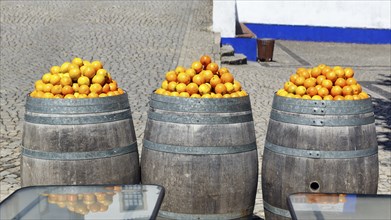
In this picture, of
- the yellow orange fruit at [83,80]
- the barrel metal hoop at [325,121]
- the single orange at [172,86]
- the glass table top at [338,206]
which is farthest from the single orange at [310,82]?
the glass table top at [338,206]

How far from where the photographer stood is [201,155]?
202 inches

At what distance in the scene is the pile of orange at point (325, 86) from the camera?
17.7 feet

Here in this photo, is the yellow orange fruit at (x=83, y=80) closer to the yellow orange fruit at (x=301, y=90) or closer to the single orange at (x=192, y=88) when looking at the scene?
the single orange at (x=192, y=88)

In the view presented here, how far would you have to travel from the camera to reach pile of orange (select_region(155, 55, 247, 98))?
527 centimetres

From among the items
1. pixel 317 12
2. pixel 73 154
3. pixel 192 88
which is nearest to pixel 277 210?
pixel 192 88

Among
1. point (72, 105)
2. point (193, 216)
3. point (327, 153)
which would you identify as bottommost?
point (193, 216)

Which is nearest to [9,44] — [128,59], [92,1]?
[128,59]

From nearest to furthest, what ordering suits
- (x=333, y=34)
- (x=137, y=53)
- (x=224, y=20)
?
(x=137, y=53) → (x=224, y=20) → (x=333, y=34)

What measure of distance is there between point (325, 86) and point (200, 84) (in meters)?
0.93

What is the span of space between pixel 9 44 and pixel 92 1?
648cm

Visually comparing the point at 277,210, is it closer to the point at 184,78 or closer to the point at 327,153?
the point at 327,153

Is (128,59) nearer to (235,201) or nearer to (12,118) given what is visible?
(12,118)

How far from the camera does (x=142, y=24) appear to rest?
1952cm

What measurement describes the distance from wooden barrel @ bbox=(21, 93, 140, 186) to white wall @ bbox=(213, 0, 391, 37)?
18.7 meters
